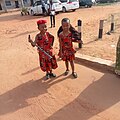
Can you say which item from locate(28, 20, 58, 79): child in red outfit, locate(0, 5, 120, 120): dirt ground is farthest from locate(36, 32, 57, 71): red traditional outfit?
locate(0, 5, 120, 120): dirt ground

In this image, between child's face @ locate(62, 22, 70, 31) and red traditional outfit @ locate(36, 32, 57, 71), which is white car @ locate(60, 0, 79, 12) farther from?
child's face @ locate(62, 22, 70, 31)

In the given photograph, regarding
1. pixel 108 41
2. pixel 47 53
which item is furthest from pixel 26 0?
pixel 47 53

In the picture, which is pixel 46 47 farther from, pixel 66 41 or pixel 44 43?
pixel 66 41

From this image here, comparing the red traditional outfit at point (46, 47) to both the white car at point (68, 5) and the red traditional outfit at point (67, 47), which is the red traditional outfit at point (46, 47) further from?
the white car at point (68, 5)

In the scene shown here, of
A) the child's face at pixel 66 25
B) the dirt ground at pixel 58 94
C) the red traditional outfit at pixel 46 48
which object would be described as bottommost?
the dirt ground at pixel 58 94

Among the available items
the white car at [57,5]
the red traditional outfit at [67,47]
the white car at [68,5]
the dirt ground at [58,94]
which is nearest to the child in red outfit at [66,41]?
the red traditional outfit at [67,47]

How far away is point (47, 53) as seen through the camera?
4.10 m

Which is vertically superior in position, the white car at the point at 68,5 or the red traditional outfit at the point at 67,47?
the white car at the point at 68,5

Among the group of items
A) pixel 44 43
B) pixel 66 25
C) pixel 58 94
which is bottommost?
pixel 58 94

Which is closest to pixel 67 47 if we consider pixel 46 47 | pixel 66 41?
pixel 66 41

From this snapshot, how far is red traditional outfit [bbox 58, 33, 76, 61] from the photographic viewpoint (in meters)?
4.03

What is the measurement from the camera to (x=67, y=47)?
412 cm

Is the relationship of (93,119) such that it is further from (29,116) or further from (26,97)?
(26,97)

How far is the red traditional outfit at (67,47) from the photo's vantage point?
403 cm
